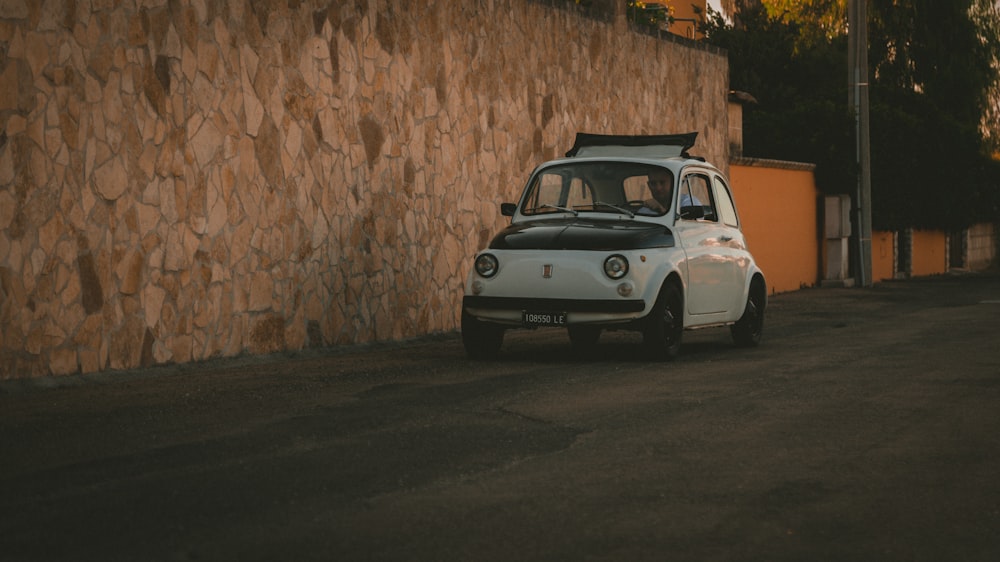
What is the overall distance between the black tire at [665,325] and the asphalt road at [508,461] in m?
0.25

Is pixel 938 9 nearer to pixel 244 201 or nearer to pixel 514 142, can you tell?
pixel 514 142

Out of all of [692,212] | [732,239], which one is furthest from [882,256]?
[692,212]

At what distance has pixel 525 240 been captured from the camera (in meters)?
13.5

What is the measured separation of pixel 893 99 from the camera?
40.7 meters

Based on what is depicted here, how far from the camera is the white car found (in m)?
13.1

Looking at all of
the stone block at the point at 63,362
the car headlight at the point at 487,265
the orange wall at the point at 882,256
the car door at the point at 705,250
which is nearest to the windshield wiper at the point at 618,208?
the car door at the point at 705,250

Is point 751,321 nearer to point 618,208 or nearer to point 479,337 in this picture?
point 618,208

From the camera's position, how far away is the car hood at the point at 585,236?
13258mm

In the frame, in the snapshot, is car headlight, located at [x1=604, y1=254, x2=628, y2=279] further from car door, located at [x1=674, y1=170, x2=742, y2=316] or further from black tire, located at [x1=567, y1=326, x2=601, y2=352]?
black tire, located at [x1=567, y1=326, x2=601, y2=352]

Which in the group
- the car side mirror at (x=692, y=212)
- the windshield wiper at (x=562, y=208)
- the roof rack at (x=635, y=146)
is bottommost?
the car side mirror at (x=692, y=212)

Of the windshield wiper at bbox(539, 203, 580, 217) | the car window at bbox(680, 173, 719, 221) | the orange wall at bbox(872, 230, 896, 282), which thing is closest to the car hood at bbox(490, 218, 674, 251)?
the windshield wiper at bbox(539, 203, 580, 217)

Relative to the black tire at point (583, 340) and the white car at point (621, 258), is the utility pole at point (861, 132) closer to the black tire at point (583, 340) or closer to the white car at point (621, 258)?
the white car at point (621, 258)

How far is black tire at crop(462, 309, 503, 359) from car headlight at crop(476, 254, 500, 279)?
40cm

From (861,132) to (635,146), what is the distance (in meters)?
17.3
